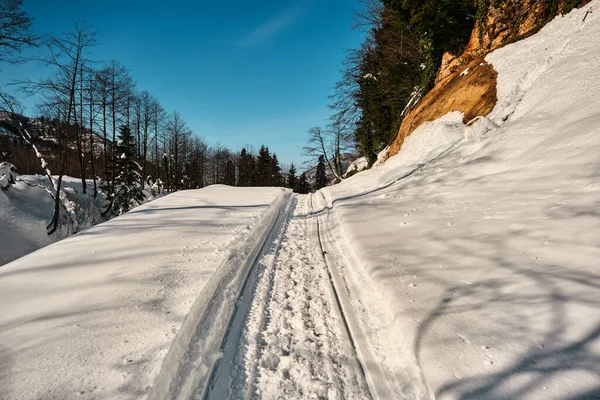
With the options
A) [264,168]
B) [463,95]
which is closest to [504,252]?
[463,95]

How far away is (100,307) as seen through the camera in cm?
285

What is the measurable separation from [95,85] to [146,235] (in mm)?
13960

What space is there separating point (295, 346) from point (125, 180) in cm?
2076

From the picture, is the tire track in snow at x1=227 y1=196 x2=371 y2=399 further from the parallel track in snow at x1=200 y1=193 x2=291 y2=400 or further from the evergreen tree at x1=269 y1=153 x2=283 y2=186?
the evergreen tree at x1=269 y1=153 x2=283 y2=186

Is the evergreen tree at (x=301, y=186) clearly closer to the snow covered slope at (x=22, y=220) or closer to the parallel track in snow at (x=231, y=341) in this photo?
the snow covered slope at (x=22, y=220)

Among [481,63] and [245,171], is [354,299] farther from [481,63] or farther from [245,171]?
[245,171]

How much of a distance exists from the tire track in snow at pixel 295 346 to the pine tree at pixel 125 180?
61.8 ft

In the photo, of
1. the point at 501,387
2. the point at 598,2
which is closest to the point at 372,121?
the point at 598,2

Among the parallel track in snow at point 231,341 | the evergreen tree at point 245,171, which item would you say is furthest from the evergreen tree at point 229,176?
the parallel track in snow at point 231,341

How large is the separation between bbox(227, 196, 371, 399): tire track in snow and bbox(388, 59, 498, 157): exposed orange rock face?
937 cm

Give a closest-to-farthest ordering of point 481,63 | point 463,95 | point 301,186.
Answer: point 463,95 < point 481,63 < point 301,186

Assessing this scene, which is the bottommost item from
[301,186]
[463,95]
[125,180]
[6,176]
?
[6,176]

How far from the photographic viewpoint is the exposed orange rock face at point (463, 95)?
9391mm

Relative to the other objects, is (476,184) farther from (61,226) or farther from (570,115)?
(61,226)
